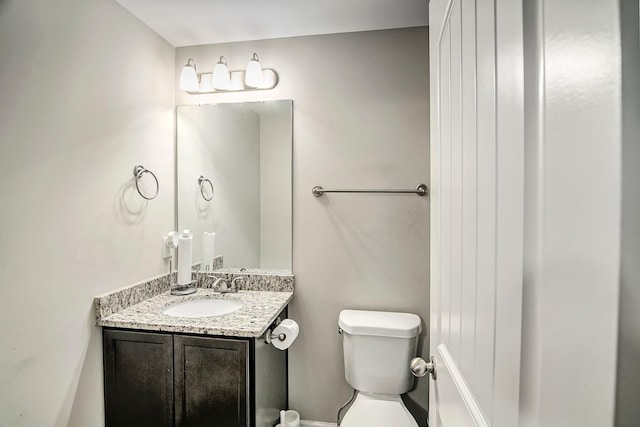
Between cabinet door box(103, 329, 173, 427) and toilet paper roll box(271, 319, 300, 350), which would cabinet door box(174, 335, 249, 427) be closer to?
cabinet door box(103, 329, 173, 427)

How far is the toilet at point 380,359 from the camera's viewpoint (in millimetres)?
1694

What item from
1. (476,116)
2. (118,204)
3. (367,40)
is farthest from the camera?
(367,40)

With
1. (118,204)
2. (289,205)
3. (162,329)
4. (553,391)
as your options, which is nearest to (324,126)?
(289,205)

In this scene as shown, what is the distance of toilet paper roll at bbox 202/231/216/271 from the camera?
2.06 metres

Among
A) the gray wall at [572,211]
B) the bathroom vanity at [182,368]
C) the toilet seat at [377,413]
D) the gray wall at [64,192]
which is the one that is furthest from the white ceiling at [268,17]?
the toilet seat at [377,413]

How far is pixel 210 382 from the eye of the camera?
1.45 meters

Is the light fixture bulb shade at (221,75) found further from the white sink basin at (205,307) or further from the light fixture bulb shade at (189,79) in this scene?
the white sink basin at (205,307)

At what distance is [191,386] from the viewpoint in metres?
1.47

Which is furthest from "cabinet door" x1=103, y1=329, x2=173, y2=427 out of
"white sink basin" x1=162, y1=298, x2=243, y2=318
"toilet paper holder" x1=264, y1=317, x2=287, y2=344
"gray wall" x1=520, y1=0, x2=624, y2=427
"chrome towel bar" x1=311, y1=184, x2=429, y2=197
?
"gray wall" x1=520, y1=0, x2=624, y2=427

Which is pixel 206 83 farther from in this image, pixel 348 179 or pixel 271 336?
pixel 271 336

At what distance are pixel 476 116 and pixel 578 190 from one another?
33 cm

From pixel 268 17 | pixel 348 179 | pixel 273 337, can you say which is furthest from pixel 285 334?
pixel 268 17

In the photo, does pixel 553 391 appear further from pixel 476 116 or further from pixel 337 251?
pixel 337 251

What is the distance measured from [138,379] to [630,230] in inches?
71.2
